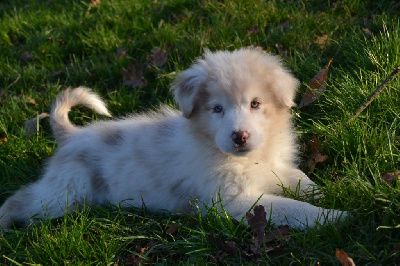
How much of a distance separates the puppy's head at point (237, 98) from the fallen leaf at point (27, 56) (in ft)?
9.83

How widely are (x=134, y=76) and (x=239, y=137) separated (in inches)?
92.0

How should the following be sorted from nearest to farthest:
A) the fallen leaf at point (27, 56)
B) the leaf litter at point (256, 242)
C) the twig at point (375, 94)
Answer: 1. the leaf litter at point (256, 242)
2. the twig at point (375, 94)
3. the fallen leaf at point (27, 56)

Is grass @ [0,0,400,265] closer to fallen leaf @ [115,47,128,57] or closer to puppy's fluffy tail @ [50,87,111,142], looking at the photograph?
fallen leaf @ [115,47,128,57]

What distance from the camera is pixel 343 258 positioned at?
233 cm

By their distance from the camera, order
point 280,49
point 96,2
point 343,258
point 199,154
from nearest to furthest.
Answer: point 343,258 < point 199,154 < point 280,49 < point 96,2

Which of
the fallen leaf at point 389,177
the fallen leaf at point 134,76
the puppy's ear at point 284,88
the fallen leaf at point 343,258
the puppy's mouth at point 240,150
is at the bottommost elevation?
the fallen leaf at point 134,76

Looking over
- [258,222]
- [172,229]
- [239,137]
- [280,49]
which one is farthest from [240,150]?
[280,49]

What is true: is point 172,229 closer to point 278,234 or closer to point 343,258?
point 278,234

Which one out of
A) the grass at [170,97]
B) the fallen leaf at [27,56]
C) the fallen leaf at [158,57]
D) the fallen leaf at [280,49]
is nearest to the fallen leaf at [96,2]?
the grass at [170,97]

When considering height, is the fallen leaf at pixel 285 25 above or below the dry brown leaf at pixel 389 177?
above

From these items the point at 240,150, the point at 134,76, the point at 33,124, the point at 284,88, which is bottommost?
the point at 33,124

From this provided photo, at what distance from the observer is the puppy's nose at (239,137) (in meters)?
2.75

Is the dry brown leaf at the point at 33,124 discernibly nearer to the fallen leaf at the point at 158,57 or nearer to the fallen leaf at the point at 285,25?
the fallen leaf at the point at 158,57

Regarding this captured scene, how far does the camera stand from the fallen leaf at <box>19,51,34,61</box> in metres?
5.58
